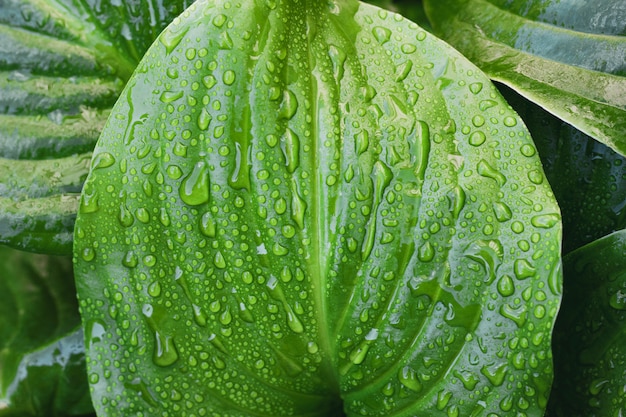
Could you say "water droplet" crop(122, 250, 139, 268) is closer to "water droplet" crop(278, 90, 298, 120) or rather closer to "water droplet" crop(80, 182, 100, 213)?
"water droplet" crop(80, 182, 100, 213)

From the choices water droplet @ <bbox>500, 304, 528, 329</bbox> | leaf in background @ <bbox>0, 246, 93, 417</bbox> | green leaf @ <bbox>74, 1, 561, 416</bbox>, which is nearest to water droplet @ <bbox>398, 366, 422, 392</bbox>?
green leaf @ <bbox>74, 1, 561, 416</bbox>

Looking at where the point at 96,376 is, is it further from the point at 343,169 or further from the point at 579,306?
the point at 579,306

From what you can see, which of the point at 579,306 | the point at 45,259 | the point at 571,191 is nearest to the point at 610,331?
the point at 579,306

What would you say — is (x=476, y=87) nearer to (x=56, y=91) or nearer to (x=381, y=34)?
(x=381, y=34)

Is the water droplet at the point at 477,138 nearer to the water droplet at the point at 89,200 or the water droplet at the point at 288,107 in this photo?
the water droplet at the point at 288,107

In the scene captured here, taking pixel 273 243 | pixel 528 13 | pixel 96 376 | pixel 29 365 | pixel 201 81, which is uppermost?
pixel 528 13

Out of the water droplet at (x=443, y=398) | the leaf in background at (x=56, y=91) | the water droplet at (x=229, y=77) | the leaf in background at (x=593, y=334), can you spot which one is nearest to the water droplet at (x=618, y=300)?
the leaf in background at (x=593, y=334)
